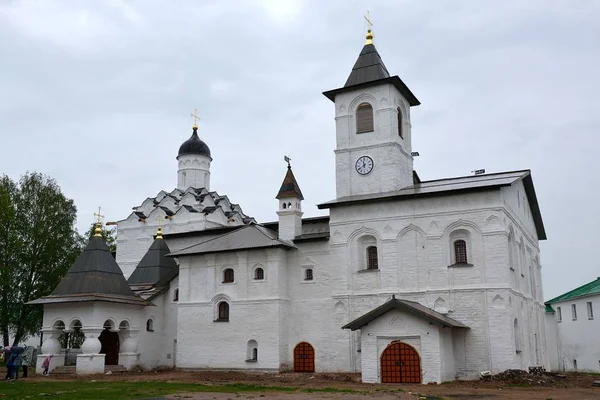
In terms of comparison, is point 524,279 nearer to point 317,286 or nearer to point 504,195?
point 504,195

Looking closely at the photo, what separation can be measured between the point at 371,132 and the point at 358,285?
21.9ft

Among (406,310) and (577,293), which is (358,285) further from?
(577,293)

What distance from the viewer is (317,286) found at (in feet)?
84.7

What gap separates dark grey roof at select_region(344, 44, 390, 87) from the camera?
2744cm

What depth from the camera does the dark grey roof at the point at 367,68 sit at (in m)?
27.4

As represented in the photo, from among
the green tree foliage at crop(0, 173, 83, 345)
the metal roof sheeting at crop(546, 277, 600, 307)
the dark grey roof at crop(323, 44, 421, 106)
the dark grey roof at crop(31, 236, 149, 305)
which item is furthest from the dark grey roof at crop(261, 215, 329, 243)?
the metal roof sheeting at crop(546, 277, 600, 307)

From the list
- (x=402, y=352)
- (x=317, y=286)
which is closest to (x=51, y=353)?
(x=317, y=286)

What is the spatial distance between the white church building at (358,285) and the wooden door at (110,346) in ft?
0.17

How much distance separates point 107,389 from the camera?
18.2 meters

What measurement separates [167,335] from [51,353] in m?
5.20

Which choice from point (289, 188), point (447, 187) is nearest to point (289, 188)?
point (289, 188)

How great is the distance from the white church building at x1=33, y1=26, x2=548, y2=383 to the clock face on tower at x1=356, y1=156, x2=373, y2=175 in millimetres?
44

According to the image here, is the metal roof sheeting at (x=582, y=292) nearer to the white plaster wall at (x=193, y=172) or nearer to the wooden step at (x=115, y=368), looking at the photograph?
the white plaster wall at (x=193, y=172)

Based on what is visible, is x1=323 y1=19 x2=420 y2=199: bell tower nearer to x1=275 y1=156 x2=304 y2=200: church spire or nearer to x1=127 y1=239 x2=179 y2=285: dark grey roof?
x1=275 y1=156 x2=304 y2=200: church spire
